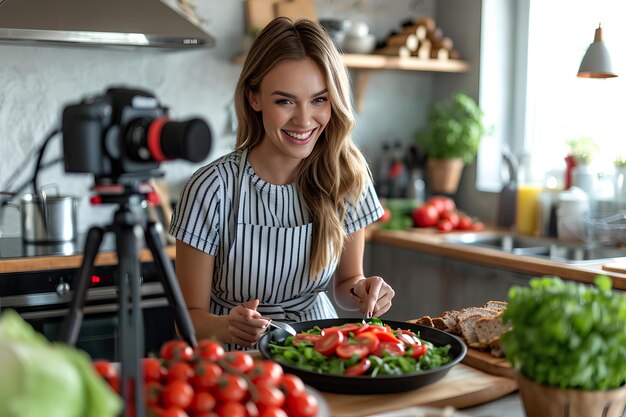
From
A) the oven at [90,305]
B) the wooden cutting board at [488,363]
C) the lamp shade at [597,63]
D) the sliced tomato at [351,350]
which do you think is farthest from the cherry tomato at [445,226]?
the sliced tomato at [351,350]

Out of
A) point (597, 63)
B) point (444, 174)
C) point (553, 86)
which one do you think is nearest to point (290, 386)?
point (597, 63)

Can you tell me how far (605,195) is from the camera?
133 inches

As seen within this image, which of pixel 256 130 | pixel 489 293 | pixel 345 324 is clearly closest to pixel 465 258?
pixel 489 293

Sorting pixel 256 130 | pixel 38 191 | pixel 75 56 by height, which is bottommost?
pixel 38 191

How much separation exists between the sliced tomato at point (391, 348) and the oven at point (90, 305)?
4.55 feet

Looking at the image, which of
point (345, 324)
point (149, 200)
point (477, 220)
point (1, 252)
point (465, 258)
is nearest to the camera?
point (149, 200)

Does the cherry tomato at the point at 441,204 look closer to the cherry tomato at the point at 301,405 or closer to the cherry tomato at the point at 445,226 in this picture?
the cherry tomato at the point at 445,226

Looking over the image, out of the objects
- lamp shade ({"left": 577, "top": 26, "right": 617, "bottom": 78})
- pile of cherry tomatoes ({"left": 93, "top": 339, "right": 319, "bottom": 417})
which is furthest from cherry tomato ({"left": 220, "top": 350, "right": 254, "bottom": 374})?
lamp shade ({"left": 577, "top": 26, "right": 617, "bottom": 78})

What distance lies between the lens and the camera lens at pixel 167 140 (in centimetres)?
94

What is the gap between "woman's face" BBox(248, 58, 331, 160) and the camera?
190 cm

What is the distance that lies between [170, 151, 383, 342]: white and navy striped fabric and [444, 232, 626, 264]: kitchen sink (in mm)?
1314

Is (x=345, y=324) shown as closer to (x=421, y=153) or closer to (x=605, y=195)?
(x=605, y=195)

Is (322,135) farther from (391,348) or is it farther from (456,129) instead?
(456,129)

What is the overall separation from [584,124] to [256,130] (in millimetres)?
2100
